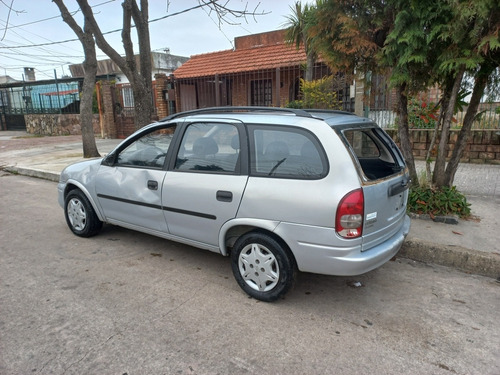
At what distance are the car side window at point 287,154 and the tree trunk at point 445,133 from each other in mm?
2620

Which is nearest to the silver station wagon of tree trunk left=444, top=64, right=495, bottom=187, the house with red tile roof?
tree trunk left=444, top=64, right=495, bottom=187

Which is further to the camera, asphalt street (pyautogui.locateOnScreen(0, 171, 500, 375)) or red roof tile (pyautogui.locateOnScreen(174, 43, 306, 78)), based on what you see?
red roof tile (pyautogui.locateOnScreen(174, 43, 306, 78))

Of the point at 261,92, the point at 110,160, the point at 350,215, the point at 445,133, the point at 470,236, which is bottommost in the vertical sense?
the point at 470,236

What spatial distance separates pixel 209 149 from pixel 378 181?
159 centimetres

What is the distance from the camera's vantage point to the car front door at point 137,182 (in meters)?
3.85

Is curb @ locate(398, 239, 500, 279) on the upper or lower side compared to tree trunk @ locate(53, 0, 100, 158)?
lower

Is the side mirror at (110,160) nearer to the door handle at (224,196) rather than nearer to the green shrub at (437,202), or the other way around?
the door handle at (224,196)

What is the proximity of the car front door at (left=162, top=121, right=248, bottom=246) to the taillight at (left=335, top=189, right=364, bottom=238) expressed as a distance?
885 millimetres

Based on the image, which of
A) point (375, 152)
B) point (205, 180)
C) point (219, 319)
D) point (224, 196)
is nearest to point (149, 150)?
point (205, 180)

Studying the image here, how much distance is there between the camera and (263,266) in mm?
3131

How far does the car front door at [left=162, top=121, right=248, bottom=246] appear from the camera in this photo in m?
3.26

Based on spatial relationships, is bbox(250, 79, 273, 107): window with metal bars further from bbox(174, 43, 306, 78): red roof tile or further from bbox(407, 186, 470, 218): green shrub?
bbox(407, 186, 470, 218): green shrub

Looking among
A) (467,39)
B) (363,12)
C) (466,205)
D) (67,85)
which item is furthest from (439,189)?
(67,85)

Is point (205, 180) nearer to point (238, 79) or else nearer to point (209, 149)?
point (209, 149)
